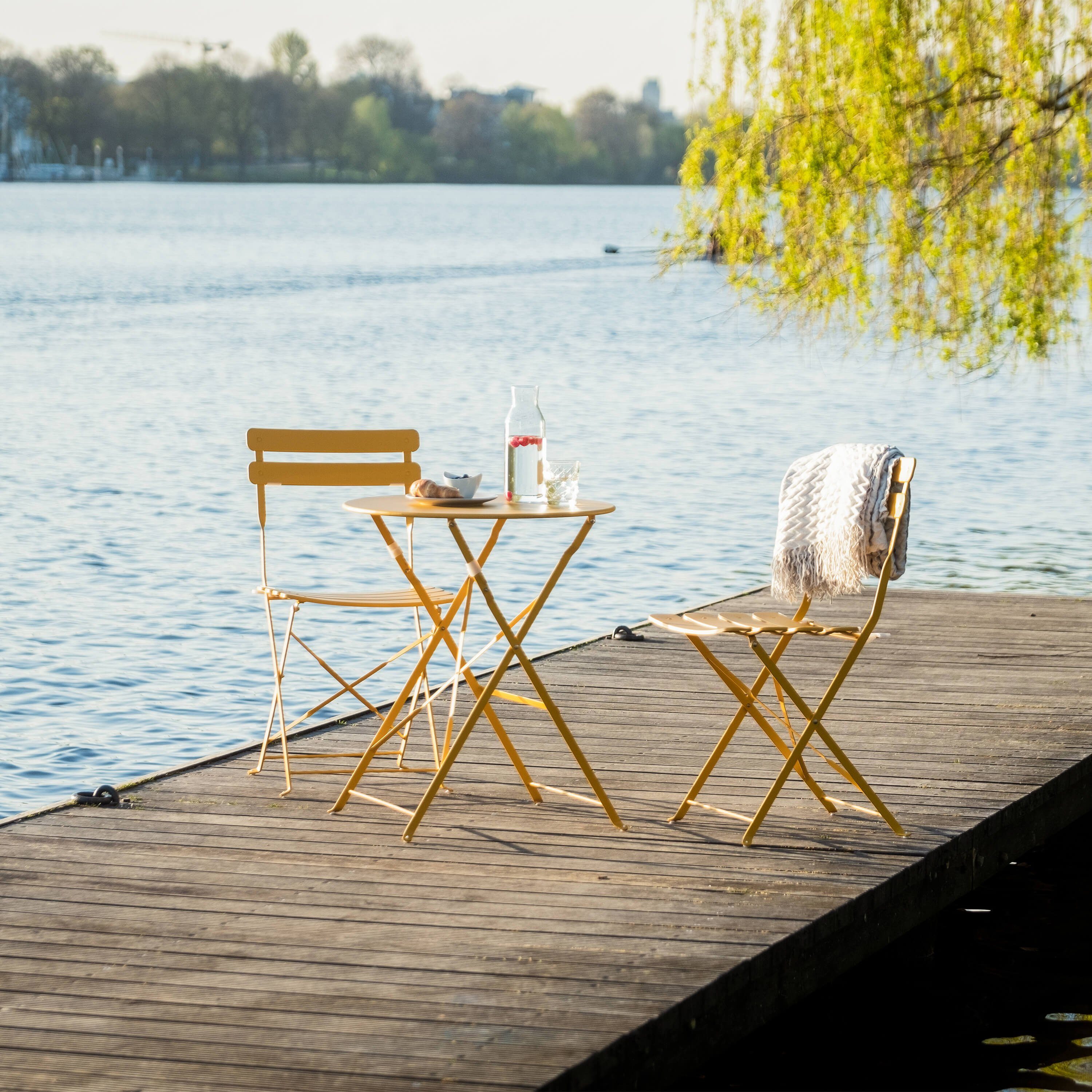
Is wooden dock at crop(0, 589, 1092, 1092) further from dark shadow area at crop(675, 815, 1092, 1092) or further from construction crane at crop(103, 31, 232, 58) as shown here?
construction crane at crop(103, 31, 232, 58)

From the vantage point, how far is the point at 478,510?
3928 mm

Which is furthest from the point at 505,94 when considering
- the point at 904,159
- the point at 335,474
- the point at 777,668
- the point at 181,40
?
the point at 777,668

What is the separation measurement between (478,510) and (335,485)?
0.72 metres

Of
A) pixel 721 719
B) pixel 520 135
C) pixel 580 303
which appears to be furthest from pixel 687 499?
pixel 520 135

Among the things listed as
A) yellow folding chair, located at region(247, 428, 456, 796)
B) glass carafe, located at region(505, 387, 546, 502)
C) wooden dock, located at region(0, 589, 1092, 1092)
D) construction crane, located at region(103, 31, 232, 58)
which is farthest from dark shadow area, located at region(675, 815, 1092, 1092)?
construction crane, located at region(103, 31, 232, 58)

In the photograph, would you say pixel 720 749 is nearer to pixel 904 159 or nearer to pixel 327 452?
pixel 327 452

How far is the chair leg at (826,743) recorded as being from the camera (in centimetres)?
395

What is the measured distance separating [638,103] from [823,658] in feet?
244

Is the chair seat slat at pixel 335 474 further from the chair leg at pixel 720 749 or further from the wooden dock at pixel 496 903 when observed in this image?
the chair leg at pixel 720 749

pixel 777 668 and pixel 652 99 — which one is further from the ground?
pixel 652 99

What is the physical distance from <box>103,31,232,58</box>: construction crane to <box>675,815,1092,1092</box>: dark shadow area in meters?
82.3

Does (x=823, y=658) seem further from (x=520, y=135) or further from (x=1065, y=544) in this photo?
(x=520, y=135)

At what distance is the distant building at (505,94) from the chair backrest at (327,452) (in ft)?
306

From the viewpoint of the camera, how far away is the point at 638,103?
77.8 meters
